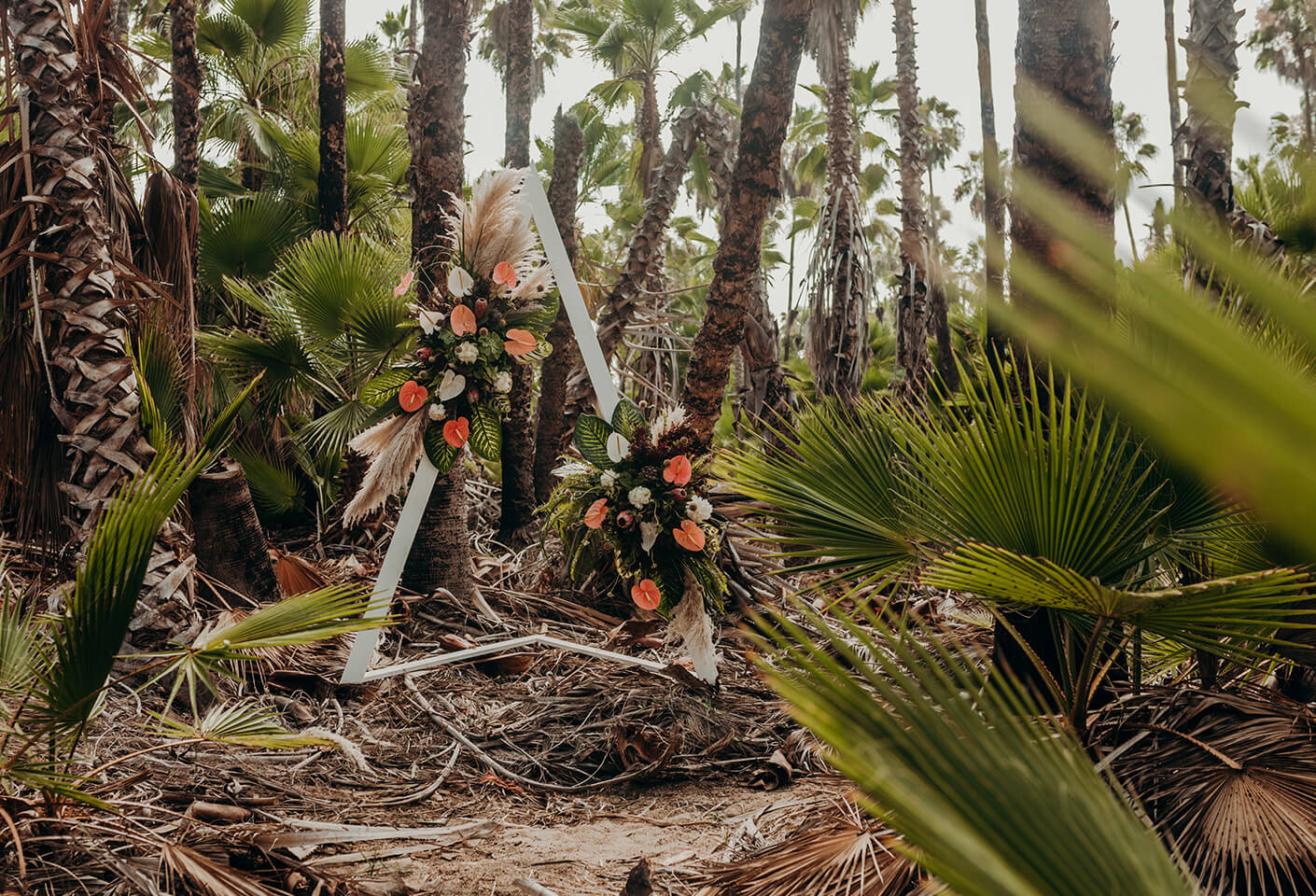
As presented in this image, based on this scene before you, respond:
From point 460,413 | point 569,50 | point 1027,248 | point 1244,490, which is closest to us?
point 1244,490

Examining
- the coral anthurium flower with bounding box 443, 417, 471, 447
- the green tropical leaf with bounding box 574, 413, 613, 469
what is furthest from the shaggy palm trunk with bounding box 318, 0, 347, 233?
the green tropical leaf with bounding box 574, 413, 613, 469

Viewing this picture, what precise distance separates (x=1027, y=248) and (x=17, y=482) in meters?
3.51

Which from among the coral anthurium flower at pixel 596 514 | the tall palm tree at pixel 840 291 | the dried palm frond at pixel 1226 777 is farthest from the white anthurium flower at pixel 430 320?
the tall palm tree at pixel 840 291

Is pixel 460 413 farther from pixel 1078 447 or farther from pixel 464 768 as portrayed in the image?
pixel 1078 447

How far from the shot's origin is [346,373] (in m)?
5.64

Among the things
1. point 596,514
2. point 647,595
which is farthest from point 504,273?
point 647,595

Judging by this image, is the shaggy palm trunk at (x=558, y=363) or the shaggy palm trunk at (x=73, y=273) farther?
the shaggy palm trunk at (x=558, y=363)

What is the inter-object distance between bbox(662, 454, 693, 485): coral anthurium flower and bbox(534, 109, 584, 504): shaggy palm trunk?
2.53 m

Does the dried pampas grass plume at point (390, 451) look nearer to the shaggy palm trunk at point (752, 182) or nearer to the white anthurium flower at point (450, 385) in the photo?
the white anthurium flower at point (450, 385)

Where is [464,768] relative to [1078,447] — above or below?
below

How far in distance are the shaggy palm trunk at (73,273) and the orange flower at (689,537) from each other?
2.03 m

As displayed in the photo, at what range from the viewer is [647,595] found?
3574 mm

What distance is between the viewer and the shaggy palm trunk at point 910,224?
29.8ft

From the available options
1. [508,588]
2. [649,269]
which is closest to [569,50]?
[649,269]
